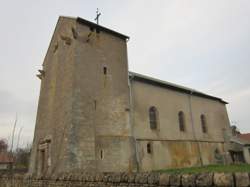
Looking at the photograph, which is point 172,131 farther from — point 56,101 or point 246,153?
point 246,153

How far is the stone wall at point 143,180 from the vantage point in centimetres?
400

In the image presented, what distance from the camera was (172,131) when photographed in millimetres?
17281

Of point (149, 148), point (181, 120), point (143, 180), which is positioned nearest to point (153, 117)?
point (149, 148)

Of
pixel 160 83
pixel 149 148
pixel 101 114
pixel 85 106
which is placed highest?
pixel 160 83

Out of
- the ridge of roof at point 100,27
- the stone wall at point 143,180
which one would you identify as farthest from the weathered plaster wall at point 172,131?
the stone wall at point 143,180

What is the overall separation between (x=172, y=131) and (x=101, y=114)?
6.75 m

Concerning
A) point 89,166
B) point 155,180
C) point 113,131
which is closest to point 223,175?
point 155,180

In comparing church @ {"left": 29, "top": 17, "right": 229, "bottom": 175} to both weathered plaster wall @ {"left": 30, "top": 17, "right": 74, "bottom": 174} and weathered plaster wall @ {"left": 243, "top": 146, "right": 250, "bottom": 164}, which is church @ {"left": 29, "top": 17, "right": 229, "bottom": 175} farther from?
weathered plaster wall @ {"left": 243, "top": 146, "right": 250, "bottom": 164}

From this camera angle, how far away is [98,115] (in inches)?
520

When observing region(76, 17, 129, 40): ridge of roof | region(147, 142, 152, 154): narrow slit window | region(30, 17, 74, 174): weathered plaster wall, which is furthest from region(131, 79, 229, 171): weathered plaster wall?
region(30, 17, 74, 174): weathered plaster wall

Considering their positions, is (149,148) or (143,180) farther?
(149,148)

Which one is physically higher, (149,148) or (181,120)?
(181,120)

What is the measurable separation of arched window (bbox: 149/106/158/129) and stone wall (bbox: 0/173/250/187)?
9.00 metres

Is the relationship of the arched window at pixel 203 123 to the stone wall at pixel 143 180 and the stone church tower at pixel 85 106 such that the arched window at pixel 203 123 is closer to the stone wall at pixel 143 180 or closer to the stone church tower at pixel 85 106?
the stone church tower at pixel 85 106
